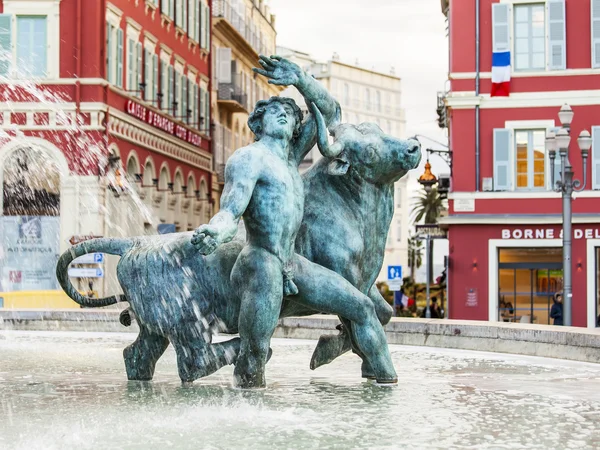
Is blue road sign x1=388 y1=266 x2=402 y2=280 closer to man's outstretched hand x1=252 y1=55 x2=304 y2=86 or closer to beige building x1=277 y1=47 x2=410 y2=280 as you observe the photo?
man's outstretched hand x1=252 y1=55 x2=304 y2=86

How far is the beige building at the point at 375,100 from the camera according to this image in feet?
340

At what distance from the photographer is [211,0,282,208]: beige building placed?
49.2 metres

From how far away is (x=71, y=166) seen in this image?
3100 centimetres

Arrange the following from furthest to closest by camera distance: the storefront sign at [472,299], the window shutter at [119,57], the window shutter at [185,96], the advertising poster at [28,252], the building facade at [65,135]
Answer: the window shutter at [185,96] → the window shutter at [119,57] → the building facade at [65,135] → the advertising poster at [28,252] → the storefront sign at [472,299]

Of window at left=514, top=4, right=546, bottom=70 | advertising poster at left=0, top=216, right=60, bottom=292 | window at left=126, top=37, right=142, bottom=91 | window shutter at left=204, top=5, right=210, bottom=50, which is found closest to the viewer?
window at left=514, top=4, right=546, bottom=70

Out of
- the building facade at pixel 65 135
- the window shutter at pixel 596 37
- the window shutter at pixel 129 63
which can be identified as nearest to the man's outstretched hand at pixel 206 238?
the building facade at pixel 65 135

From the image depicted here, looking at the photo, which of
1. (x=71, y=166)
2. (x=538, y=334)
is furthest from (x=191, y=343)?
(x=71, y=166)

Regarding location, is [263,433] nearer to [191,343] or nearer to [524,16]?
[191,343]

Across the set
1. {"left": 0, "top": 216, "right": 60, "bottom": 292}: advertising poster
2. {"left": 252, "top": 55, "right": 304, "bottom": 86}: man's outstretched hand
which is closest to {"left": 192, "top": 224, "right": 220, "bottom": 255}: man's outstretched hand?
{"left": 252, "top": 55, "right": 304, "bottom": 86}: man's outstretched hand

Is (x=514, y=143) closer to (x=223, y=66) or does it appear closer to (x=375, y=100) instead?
(x=223, y=66)

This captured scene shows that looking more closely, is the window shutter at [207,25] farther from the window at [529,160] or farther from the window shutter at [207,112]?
the window at [529,160]

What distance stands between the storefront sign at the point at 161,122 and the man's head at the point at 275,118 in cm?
2797

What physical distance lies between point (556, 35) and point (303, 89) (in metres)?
23.8

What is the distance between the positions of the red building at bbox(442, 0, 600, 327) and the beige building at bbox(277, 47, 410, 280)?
70.3 metres
